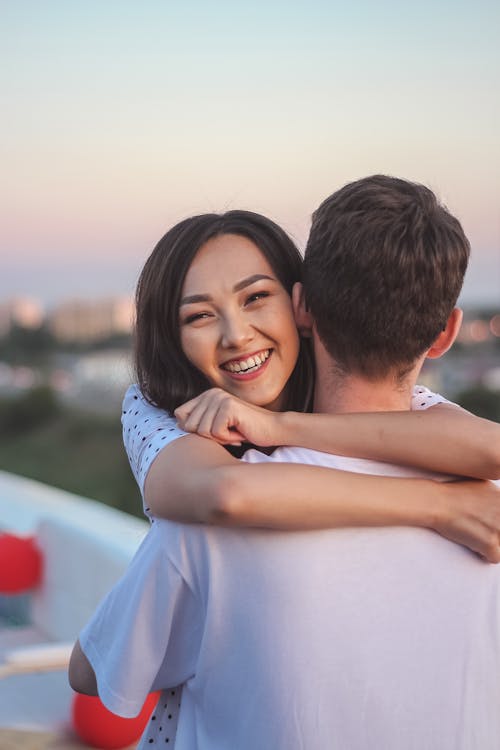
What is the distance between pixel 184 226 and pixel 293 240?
9.7 inches

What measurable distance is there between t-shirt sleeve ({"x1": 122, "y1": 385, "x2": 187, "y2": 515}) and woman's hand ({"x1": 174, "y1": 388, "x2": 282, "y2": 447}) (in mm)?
46

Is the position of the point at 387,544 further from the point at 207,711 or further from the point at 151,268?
the point at 151,268

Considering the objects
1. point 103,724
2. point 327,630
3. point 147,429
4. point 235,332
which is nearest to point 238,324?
point 235,332

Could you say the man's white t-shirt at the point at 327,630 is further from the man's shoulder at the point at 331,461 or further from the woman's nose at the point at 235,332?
the woman's nose at the point at 235,332

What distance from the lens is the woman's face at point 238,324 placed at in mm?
1672

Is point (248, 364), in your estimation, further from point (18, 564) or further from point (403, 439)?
point (18, 564)

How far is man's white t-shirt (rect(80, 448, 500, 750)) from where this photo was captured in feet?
3.84

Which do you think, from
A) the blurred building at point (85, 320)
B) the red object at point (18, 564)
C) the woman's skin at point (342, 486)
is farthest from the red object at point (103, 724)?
the blurred building at point (85, 320)

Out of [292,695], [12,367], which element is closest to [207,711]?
[292,695]

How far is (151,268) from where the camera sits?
1776mm

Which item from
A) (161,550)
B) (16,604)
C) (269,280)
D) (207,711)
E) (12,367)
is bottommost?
(12,367)

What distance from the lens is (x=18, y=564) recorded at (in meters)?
4.75

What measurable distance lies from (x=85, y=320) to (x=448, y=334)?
31.1 meters

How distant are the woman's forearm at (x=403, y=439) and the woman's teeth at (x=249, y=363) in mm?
367
